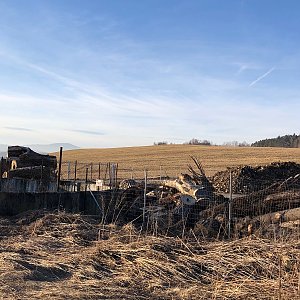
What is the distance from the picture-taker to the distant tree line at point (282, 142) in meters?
100

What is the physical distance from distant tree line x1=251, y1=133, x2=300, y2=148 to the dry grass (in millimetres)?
95002

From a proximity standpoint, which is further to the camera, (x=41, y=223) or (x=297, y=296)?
(x=41, y=223)

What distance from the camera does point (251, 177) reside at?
20219 mm

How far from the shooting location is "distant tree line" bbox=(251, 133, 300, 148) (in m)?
100

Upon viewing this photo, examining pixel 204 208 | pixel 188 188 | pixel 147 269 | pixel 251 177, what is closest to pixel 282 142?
pixel 251 177

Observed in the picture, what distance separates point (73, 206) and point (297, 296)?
931 centimetres

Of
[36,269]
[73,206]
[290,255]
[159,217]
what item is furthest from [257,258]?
[73,206]

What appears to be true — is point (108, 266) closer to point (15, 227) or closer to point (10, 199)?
point (15, 227)

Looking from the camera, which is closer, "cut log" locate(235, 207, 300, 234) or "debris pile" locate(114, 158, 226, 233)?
"cut log" locate(235, 207, 300, 234)

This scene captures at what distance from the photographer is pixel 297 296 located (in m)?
4.88

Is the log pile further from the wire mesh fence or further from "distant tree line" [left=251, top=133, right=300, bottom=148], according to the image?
"distant tree line" [left=251, top=133, right=300, bottom=148]

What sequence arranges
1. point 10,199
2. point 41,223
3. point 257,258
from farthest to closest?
point 10,199
point 41,223
point 257,258

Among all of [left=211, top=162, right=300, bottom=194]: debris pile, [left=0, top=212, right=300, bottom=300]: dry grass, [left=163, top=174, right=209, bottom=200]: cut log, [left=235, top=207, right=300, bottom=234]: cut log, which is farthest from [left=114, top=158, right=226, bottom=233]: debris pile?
[left=211, top=162, right=300, bottom=194]: debris pile

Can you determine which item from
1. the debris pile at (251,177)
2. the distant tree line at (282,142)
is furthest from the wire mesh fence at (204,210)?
the distant tree line at (282,142)
